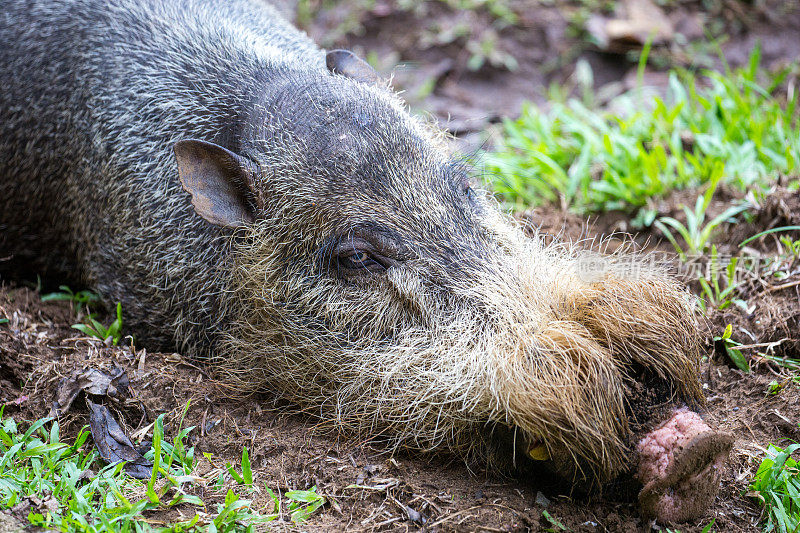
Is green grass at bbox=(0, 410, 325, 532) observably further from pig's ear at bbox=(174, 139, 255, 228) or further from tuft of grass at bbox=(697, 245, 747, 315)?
tuft of grass at bbox=(697, 245, 747, 315)

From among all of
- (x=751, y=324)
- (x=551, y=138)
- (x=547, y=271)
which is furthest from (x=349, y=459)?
(x=551, y=138)

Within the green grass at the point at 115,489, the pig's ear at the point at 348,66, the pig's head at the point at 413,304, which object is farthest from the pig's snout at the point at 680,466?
the pig's ear at the point at 348,66

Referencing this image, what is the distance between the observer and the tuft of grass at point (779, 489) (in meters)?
2.93

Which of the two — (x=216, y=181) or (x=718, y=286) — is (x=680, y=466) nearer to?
(x=718, y=286)

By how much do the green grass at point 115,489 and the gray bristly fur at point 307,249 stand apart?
58 centimetres

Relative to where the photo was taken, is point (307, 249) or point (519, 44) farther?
point (519, 44)

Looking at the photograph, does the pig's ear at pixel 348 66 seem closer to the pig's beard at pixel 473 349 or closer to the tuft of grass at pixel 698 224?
the pig's beard at pixel 473 349

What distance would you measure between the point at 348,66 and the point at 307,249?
1299 millimetres

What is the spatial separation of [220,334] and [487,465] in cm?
161

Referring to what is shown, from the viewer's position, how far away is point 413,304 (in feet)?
11.2

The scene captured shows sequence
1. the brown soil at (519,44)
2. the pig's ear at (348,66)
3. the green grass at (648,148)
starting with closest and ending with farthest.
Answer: the pig's ear at (348,66), the green grass at (648,148), the brown soil at (519,44)

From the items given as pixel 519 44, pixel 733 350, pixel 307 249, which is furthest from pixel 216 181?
pixel 519 44

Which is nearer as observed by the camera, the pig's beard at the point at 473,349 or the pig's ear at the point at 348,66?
the pig's beard at the point at 473,349

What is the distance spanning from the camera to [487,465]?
10.6ft
